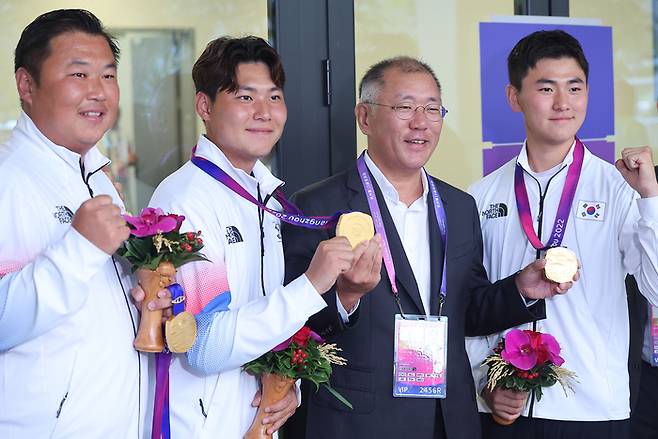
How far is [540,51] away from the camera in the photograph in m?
3.57

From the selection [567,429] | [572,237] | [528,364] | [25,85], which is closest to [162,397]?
[25,85]

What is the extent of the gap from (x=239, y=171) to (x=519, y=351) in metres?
1.23

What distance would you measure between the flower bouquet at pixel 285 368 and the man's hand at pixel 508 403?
2.79ft

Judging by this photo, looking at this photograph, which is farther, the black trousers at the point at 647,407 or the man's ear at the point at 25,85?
the black trousers at the point at 647,407

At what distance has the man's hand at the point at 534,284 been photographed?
10.5 feet

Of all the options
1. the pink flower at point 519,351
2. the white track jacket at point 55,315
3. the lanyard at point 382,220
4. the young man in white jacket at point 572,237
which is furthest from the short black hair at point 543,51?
the white track jacket at point 55,315

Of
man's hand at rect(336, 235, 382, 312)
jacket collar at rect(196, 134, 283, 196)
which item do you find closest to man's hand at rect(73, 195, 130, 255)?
jacket collar at rect(196, 134, 283, 196)

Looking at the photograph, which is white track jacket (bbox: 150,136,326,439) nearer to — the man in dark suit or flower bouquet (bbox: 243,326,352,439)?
flower bouquet (bbox: 243,326,352,439)

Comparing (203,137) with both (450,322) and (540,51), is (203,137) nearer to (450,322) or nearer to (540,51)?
(450,322)

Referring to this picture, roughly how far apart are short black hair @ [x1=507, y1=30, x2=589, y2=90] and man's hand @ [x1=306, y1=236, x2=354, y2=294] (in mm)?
1361

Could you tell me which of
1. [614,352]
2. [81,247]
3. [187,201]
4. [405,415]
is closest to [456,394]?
[405,415]

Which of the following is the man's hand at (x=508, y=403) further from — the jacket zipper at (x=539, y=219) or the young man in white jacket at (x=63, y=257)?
the young man in white jacket at (x=63, y=257)

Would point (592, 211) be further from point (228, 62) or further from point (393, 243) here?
point (228, 62)

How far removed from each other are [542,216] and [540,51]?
26.8 inches
